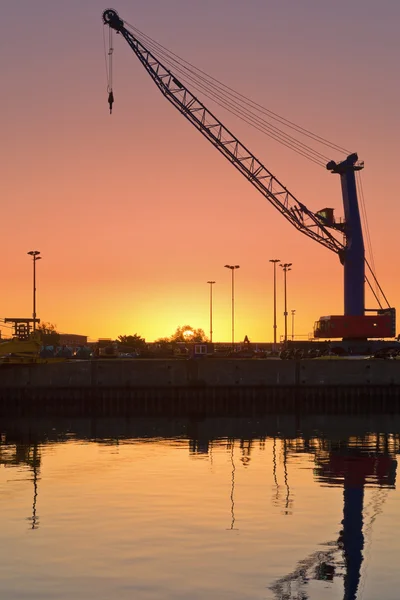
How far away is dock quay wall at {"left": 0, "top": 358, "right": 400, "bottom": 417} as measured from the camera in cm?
9156

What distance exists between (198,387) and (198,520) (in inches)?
2356

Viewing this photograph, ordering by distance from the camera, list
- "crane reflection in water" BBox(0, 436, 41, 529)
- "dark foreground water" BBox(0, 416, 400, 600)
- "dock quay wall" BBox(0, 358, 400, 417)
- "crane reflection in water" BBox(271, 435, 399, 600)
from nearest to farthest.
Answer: "dark foreground water" BBox(0, 416, 400, 600)
"crane reflection in water" BBox(271, 435, 399, 600)
"crane reflection in water" BBox(0, 436, 41, 529)
"dock quay wall" BBox(0, 358, 400, 417)

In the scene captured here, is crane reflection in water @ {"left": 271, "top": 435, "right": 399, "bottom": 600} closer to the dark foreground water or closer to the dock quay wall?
the dark foreground water

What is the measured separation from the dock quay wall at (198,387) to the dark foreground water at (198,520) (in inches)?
1078

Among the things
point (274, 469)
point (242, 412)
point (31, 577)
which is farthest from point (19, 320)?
point (31, 577)

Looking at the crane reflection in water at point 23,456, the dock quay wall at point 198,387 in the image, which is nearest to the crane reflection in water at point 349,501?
the crane reflection in water at point 23,456

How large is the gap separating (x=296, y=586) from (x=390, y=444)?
130ft

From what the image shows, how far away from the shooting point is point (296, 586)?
82.9 feet

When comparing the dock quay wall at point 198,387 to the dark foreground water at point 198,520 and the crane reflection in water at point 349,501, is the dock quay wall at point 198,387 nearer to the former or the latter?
the crane reflection in water at point 349,501

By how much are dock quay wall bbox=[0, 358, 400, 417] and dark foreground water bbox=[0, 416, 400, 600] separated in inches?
1078

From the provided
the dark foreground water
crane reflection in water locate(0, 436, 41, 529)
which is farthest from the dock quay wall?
the dark foreground water

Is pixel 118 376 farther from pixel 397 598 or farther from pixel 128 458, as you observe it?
pixel 397 598

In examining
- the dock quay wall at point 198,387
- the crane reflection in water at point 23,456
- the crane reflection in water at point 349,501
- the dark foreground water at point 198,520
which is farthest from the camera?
the dock quay wall at point 198,387

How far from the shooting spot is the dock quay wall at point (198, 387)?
300 ft
